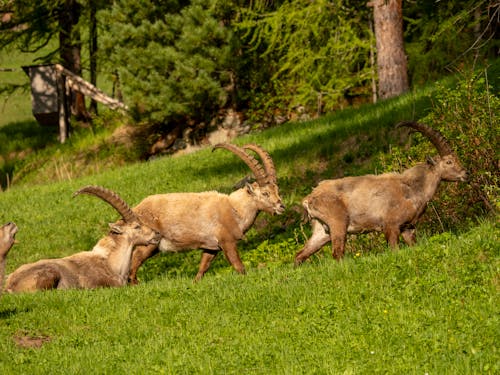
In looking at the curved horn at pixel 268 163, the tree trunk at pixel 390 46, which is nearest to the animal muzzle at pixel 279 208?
the curved horn at pixel 268 163

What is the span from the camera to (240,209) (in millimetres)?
17172

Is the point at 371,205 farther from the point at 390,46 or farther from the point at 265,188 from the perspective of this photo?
the point at 390,46

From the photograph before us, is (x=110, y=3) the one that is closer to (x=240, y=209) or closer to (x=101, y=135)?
(x=101, y=135)

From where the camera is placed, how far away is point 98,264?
1648cm

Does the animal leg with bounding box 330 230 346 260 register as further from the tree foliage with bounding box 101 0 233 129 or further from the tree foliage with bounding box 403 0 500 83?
the tree foliage with bounding box 101 0 233 129

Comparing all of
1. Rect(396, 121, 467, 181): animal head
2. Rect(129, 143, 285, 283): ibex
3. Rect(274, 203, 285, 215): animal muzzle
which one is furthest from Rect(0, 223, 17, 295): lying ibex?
Answer: Rect(396, 121, 467, 181): animal head

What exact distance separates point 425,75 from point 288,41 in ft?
15.4

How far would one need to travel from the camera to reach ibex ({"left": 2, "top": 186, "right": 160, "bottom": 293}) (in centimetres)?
1549

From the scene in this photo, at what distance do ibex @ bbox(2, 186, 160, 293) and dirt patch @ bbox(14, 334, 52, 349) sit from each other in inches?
144

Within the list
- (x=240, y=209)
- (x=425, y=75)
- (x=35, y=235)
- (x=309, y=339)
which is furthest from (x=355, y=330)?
(x=425, y=75)

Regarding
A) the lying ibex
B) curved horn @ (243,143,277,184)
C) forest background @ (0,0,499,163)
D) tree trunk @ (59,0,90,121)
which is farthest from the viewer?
tree trunk @ (59,0,90,121)

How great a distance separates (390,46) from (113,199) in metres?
11.9

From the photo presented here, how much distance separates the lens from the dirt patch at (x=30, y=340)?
11458 millimetres

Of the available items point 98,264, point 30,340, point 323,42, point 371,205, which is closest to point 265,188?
point 371,205
